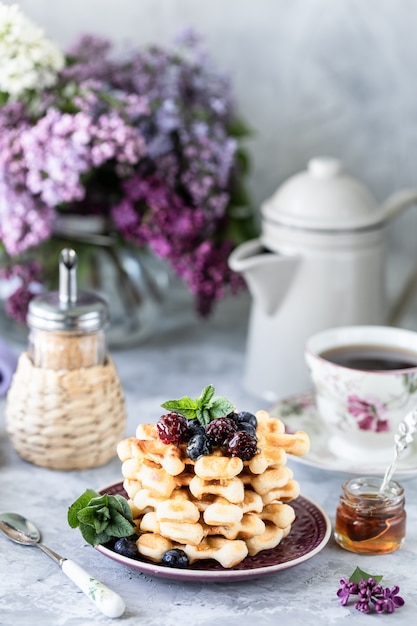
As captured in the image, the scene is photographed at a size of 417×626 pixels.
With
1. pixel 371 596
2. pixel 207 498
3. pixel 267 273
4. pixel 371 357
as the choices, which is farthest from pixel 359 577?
pixel 267 273

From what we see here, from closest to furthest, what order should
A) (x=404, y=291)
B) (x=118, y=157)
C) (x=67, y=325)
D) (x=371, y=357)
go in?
(x=67, y=325) < (x=371, y=357) < (x=118, y=157) < (x=404, y=291)

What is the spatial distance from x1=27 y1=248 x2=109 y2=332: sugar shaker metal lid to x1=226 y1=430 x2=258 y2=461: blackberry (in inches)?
10.6

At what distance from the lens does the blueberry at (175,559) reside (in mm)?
806

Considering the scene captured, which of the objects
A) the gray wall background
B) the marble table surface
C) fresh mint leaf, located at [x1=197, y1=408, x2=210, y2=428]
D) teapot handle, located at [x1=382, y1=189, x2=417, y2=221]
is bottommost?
the marble table surface

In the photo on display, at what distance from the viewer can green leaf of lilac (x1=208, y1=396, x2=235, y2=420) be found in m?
0.84

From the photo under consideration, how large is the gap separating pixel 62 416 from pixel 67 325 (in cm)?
9

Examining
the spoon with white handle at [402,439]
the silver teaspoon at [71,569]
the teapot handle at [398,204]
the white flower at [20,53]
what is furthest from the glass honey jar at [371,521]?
the white flower at [20,53]

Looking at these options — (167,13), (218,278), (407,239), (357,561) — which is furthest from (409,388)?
(167,13)

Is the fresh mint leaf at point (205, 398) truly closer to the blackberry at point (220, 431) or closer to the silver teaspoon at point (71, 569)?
the blackberry at point (220, 431)

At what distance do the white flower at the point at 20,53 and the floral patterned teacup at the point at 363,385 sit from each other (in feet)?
1.51

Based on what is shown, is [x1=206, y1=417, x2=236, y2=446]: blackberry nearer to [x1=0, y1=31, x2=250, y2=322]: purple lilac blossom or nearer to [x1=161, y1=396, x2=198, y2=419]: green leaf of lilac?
[x1=161, y1=396, x2=198, y2=419]: green leaf of lilac

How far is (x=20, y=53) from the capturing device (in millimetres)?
1164

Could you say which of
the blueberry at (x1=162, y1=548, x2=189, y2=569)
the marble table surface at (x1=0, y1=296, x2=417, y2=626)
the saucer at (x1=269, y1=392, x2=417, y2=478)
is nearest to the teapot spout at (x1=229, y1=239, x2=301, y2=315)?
the saucer at (x1=269, y1=392, x2=417, y2=478)

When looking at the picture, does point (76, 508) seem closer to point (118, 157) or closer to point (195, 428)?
point (195, 428)
